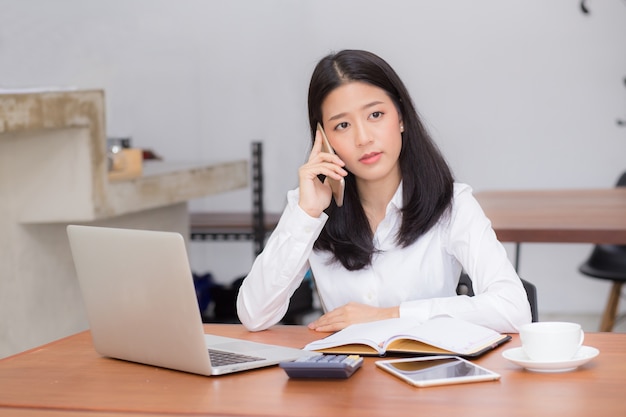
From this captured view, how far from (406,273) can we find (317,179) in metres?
0.29

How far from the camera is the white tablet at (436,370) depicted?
4.50 ft

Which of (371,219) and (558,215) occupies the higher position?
(371,219)

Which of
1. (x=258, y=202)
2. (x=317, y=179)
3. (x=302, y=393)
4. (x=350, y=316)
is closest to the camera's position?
(x=302, y=393)

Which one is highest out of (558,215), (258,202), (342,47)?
(342,47)

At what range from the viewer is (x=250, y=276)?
2031 mm

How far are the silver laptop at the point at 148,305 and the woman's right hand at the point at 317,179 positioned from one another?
427 mm

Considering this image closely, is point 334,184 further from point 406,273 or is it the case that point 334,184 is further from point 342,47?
point 342,47

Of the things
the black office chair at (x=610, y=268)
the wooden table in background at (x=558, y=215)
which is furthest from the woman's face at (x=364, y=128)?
the black office chair at (x=610, y=268)

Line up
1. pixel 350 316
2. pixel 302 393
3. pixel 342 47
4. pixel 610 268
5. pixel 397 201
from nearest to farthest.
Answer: pixel 302 393 → pixel 350 316 → pixel 397 201 → pixel 610 268 → pixel 342 47

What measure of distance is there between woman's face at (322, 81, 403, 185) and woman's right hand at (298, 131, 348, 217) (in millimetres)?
49

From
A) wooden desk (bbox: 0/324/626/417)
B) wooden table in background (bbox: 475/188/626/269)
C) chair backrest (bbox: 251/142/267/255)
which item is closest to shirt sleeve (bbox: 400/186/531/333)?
wooden desk (bbox: 0/324/626/417)

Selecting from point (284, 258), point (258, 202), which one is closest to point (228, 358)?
point (284, 258)

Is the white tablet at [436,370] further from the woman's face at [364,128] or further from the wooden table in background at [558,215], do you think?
the wooden table in background at [558,215]

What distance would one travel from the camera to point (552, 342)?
1414mm
